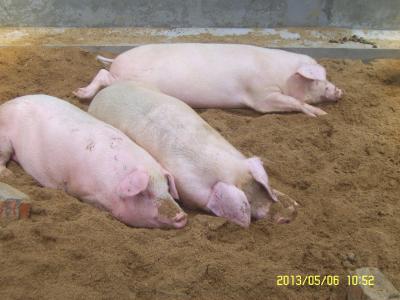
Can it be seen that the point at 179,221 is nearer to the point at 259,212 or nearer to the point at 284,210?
the point at 259,212

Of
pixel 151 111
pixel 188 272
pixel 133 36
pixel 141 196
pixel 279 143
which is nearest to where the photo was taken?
pixel 188 272

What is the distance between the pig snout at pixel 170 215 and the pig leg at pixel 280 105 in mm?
1836

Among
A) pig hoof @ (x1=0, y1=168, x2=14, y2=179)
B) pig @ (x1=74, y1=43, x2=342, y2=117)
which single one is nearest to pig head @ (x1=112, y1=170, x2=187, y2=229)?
pig hoof @ (x1=0, y1=168, x2=14, y2=179)

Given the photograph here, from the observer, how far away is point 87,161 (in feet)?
10.3

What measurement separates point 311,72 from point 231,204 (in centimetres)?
199

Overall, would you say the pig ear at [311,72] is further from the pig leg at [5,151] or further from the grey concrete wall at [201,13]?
the pig leg at [5,151]

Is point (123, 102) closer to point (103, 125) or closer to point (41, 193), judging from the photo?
point (103, 125)

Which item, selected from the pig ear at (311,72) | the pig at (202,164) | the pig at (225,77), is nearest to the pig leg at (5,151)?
the pig at (202,164)

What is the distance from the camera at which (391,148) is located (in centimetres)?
392

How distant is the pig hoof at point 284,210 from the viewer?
3.09m

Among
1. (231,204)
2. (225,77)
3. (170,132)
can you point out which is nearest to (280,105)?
(225,77)

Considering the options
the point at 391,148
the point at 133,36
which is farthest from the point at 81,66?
the point at 391,148

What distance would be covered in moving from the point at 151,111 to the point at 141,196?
753 millimetres
